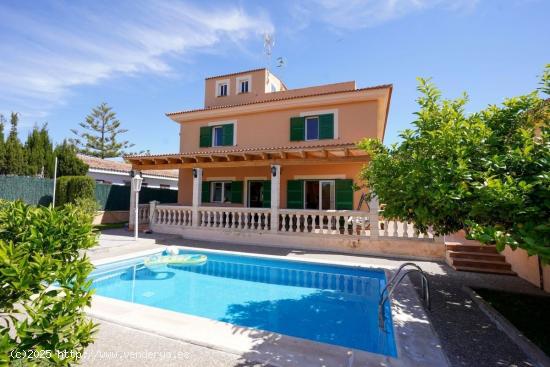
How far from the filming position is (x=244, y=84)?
1830 centimetres

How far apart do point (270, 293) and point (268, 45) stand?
18.6m

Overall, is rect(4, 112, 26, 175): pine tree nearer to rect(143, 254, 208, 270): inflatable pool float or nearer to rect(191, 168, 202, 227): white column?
rect(191, 168, 202, 227): white column

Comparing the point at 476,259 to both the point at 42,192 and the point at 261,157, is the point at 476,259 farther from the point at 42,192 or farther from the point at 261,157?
the point at 42,192

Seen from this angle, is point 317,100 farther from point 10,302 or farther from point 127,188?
point 127,188

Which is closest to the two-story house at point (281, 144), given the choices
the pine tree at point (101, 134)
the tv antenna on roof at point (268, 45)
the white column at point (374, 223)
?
the tv antenna on roof at point (268, 45)

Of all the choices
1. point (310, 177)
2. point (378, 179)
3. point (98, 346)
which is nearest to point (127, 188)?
point (310, 177)

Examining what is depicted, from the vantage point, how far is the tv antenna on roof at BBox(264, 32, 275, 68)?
19125mm

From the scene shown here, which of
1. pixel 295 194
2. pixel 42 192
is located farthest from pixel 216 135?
pixel 42 192

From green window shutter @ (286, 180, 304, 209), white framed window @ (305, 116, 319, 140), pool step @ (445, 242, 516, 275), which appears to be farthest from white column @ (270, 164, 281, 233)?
pool step @ (445, 242, 516, 275)

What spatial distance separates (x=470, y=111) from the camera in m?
5.38

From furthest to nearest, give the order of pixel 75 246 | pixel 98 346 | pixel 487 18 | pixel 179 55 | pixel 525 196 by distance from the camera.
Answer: pixel 179 55 < pixel 487 18 < pixel 98 346 < pixel 525 196 < pixel 75 246

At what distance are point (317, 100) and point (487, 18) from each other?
757 centimetres

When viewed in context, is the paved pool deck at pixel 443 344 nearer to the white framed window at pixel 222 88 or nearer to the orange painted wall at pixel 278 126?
the orange painted wall at pixel 278 126

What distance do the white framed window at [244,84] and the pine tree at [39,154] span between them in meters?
18.8
